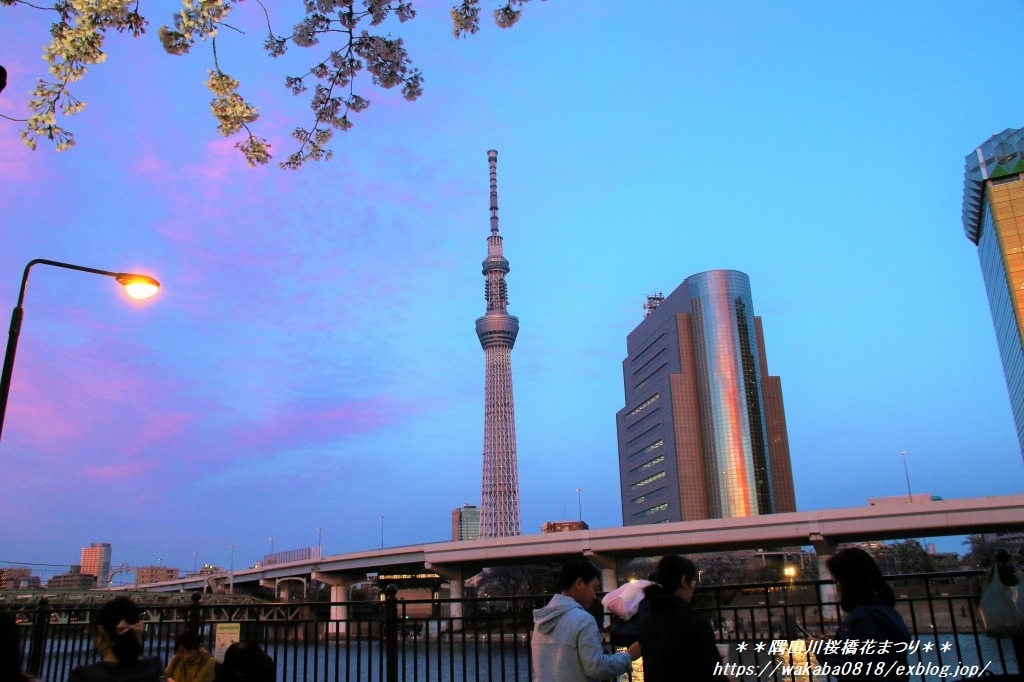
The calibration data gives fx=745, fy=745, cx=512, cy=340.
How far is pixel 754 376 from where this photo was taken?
123938 millimetres

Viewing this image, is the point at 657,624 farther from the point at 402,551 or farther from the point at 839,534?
the point at 402,551

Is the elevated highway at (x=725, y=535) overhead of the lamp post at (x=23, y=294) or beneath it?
beneath

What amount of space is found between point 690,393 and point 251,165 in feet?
402

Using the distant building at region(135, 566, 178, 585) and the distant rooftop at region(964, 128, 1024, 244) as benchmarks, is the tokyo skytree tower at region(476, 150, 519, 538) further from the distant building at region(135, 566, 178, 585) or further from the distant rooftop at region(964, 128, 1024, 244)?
the distant building at region(135, 566, 178, 585)

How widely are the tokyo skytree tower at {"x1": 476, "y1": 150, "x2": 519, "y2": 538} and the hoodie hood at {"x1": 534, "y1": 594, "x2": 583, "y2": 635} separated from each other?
356 feet

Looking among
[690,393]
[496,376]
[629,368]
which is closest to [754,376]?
[690,393]

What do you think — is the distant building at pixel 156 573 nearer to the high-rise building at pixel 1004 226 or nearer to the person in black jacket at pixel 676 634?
the high-rise building at pixel 1004 226

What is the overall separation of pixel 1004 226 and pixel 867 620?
108 m

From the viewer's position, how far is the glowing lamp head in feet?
37.8

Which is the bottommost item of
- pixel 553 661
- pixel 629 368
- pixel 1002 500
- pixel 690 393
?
pixel 553 661

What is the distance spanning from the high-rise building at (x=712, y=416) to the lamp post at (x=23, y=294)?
115 metres

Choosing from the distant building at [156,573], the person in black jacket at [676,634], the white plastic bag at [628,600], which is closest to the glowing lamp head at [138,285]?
the white plastic bag at [628,600]

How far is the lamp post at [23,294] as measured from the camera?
10.4 metres

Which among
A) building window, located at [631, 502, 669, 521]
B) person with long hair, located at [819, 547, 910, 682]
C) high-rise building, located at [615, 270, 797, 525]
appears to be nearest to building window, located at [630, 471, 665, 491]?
high-rise building, located at [615, 270, 797, 525]
